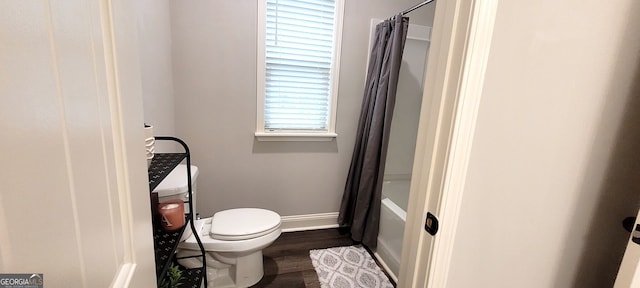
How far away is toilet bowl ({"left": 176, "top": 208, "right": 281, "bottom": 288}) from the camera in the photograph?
147cm

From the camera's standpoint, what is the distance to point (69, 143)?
34 cm

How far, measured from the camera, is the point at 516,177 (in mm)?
716

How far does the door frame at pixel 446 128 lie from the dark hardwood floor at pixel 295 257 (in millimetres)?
1198

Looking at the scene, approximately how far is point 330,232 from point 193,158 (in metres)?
1.32

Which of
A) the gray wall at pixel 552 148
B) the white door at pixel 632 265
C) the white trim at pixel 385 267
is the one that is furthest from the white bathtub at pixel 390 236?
the white door at pixel 632 265

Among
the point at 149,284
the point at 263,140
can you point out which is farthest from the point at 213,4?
the point at 149,284

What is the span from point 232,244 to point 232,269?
0.89 ft

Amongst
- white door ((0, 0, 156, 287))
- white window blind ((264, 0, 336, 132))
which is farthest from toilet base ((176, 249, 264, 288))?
white door ((0, 0, 156, 287))

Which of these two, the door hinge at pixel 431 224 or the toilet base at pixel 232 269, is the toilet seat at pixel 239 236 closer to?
the toilet base at pixel 232 269

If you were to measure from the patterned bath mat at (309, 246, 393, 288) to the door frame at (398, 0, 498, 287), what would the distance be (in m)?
1.13

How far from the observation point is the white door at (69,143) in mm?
253

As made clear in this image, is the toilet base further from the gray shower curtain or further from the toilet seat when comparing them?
the gray shower curtain

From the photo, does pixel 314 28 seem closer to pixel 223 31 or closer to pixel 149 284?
pixel 223 31

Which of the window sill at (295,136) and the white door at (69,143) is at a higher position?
the white door at (69,143)
